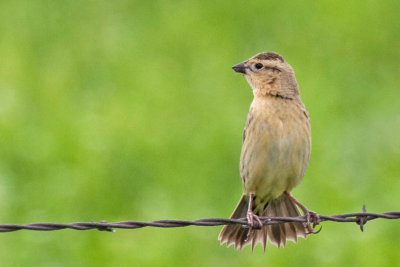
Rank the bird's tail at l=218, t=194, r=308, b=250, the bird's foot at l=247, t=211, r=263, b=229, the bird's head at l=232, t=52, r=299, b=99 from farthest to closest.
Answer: the bird's head at l=232, t=52, r=299, b=99
the bird's tail at l=218, t=194, r=308, b=250
the bird's foot at l=247, t=211, r=263, b=229

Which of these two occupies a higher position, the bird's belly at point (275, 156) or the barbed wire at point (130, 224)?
the bird's belly at point (275, 156)

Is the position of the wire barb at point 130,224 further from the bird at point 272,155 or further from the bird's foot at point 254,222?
the bird at point 272,155

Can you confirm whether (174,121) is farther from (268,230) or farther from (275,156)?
(275,156)

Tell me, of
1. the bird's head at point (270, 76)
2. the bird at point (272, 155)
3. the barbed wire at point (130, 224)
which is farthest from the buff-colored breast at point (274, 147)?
the barbed wire at point (130, 224)

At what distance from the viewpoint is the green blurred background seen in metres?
12.3

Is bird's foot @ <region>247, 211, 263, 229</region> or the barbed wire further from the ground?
bird's foot @ <region>247, 211, 263, 229</region>

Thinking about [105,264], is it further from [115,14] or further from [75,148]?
[115,14]

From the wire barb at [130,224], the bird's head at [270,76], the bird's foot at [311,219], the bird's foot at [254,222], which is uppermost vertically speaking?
the bird's head at [270,76]

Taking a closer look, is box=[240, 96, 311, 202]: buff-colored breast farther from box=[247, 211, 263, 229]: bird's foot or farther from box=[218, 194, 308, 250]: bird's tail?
box=[247, 211, 263, 229]: bird's foot

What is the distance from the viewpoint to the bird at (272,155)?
32.3 ft

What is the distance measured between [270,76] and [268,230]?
122 cm

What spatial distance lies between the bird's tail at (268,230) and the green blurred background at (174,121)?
166 cm

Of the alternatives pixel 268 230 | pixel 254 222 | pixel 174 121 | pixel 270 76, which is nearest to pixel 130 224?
pixel 254 222

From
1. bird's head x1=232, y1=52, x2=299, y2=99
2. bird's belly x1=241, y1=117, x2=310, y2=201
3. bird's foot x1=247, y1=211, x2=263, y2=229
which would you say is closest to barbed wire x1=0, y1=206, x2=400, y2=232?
bird's foot x1=247, y1=211, x2=263, y2=229
